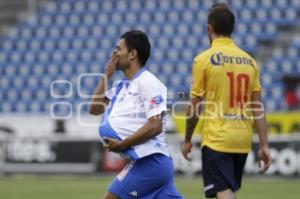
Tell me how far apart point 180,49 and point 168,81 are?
1.38m

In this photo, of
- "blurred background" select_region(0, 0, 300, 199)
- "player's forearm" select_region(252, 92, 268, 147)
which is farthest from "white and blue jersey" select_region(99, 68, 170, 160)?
"blurred background" select_region(0, 0, 300, 199)

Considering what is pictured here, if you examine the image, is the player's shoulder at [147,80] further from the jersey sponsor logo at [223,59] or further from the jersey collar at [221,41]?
the jersey collar at [221,41]

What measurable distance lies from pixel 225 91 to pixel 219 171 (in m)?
0.69

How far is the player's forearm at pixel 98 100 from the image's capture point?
261 inches

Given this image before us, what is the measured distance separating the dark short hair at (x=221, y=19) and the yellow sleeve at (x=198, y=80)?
345mm

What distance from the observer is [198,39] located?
2539cm

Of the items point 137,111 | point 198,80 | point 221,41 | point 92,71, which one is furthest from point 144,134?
point 92,71

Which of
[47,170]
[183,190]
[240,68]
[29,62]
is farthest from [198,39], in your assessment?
[240,68]

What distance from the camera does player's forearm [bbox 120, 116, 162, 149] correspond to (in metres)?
6.25

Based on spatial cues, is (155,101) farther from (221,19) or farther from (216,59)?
(221,19)

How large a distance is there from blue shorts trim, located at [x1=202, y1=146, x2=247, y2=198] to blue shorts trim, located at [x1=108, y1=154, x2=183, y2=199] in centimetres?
86

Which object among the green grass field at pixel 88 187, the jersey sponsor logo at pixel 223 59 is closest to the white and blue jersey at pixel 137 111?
the jersey sponsor logo at pixel 223 59

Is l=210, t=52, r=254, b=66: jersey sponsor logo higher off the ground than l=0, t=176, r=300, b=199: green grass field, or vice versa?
l=210, t=52, r=254, b=66: jersey sponsor logo

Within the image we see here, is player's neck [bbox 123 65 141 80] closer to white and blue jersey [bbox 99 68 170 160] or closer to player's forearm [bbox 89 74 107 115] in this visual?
white and blue jersey [bbox 99 68 170 160]
